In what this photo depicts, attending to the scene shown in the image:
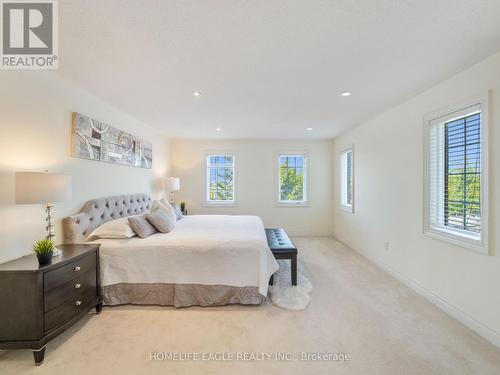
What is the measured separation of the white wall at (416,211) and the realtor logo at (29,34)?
11.4ft

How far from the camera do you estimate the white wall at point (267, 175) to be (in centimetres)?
575

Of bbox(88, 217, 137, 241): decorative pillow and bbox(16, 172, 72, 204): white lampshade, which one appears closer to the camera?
bbox(16, 172, 72, 204): white lampshade

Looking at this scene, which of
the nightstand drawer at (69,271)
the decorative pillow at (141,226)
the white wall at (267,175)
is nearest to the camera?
the nightstand drawer at (69,271)

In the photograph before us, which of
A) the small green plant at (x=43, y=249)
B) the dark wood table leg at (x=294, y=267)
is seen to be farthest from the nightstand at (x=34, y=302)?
the dark wood table leg at (x=294, y=267)

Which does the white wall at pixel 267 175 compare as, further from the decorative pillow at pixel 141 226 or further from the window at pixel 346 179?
the decorative pillow at pixel 141 226

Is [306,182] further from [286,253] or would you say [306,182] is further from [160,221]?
[160,221]

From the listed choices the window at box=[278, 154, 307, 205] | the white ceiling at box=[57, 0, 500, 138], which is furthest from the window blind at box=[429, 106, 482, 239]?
the window at box=[278, 154, 307, 205]

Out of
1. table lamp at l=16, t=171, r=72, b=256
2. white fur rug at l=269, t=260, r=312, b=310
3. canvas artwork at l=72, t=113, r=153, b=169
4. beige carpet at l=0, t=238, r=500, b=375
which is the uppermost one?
canvas artwork at l=72, t=113, r=153, b=169

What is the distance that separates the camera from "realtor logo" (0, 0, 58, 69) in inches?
59.6

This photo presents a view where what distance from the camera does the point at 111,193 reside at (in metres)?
3.29

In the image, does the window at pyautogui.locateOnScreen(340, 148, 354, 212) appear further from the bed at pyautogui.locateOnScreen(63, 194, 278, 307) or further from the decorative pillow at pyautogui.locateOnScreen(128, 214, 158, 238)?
the decorative pillow at pyautogui.locateOnScreen(128, 214, 158, 238)

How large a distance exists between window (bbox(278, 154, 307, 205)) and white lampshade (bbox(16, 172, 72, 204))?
4.59 meters

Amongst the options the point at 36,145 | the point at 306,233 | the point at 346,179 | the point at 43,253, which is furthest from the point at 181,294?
the point at 346,179

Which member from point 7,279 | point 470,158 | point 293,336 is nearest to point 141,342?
point 7,279
